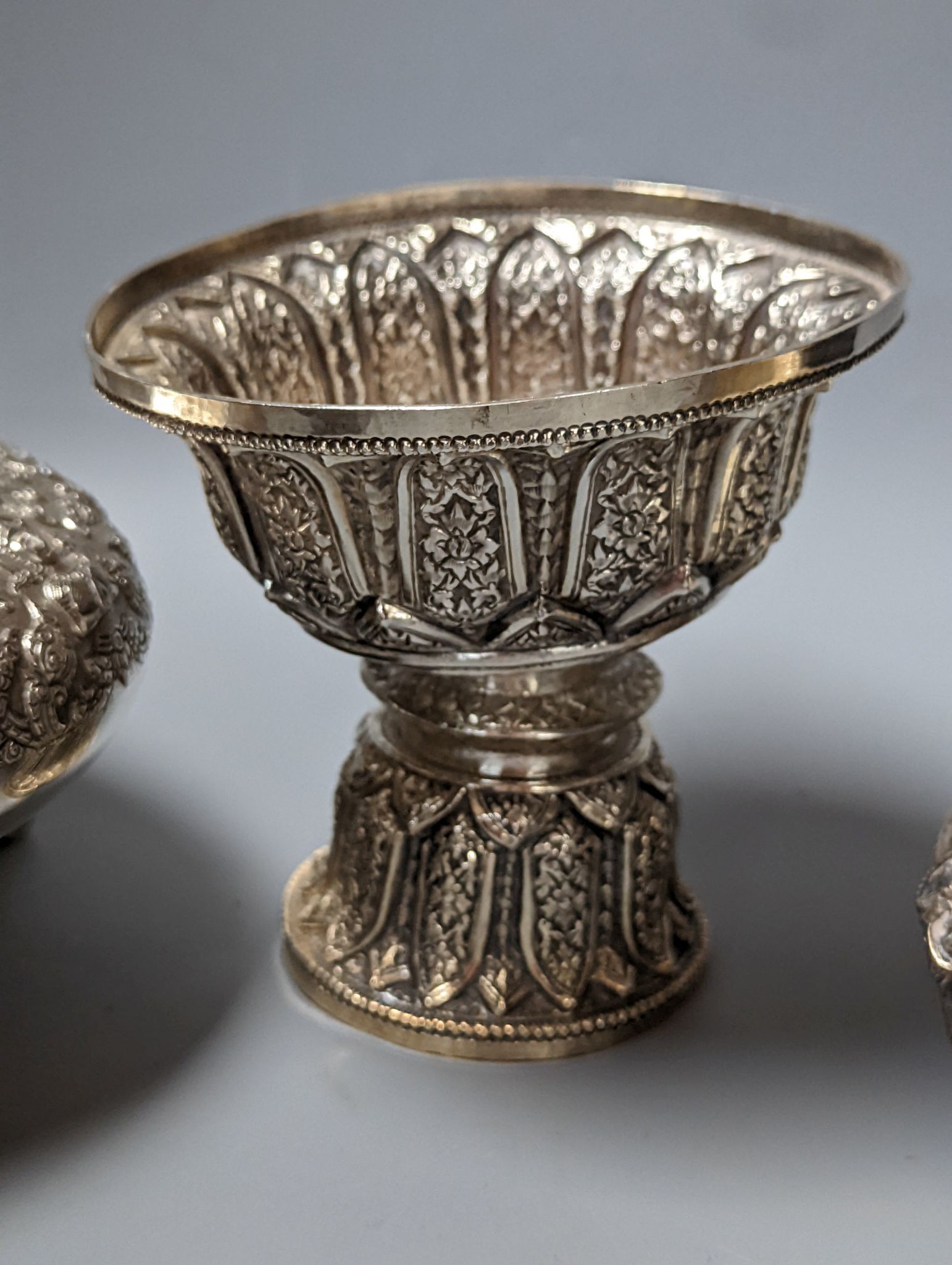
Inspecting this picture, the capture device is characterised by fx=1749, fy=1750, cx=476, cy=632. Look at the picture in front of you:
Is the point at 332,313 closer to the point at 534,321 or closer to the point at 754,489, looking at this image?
the point at 534,321

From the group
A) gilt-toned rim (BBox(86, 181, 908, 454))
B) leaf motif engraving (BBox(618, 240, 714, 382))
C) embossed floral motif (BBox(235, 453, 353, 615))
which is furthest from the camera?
leaf motif engraving (BBox(618, 240, 714, 382))

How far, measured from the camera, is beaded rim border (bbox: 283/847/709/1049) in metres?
1.43

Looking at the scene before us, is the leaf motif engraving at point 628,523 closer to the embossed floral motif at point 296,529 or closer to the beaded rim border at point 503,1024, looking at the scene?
the embossed floral motif at point 296,529

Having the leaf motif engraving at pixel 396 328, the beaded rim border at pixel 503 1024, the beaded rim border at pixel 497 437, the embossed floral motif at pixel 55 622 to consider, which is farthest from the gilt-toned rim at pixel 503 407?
the beaded rim border at pixel 503 1024

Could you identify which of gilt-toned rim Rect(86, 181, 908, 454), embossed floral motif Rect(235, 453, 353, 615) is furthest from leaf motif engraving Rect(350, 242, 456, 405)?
embossed floral motif Rect(235, 453, 353, 615)

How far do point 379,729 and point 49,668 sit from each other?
32 centimetres

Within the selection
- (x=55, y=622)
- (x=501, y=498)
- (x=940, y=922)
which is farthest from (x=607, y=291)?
(x=940, y=922)


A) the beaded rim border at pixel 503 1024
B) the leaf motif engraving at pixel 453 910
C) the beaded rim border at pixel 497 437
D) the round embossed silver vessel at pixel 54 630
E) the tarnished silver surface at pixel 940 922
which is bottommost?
the beaded rim border at pixel 503 1024

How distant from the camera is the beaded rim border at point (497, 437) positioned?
1.11m

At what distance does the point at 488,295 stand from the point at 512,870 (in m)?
0.57

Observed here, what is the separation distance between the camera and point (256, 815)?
1765mm

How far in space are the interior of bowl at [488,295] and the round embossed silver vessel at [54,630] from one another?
0.55 feet

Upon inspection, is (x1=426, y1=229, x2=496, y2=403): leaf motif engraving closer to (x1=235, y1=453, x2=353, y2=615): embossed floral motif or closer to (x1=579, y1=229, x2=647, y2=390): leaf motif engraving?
(x1=579, y1=229, x2=647, y2=390): leaf motif engraving

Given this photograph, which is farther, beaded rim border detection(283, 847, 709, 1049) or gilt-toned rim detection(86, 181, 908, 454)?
beaded rim border detection(283, 847, 709, 1049)
